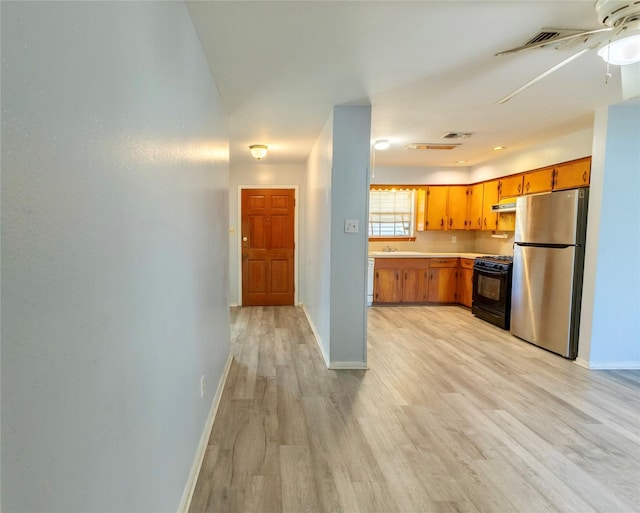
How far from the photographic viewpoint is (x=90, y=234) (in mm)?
771

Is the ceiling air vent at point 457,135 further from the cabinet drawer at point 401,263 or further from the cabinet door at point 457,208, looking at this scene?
the cabinet drawer at point 401,263

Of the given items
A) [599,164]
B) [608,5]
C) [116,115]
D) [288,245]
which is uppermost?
[608,5]

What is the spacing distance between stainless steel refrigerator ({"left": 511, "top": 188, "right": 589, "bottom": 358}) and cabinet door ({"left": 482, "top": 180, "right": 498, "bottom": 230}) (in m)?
1.26

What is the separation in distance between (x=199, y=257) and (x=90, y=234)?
1.25 meters

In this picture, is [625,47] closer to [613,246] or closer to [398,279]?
[613,246]

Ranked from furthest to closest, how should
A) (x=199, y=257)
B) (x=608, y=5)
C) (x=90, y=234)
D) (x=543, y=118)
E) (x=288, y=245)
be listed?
(x=288, y=245) → (x=543, y=118) → (x=199, y=257) → (x=608, y=5) → (x=90, y=234)

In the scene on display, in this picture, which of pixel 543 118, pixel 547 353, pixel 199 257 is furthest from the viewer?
pixel 547 353

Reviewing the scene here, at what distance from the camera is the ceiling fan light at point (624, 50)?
1751 mm

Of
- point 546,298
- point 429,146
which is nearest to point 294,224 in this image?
point 429,146

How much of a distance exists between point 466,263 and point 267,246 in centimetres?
332

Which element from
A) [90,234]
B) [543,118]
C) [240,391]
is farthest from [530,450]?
[543,118]

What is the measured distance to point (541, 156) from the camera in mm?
4504

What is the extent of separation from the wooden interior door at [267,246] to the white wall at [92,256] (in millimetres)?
4179

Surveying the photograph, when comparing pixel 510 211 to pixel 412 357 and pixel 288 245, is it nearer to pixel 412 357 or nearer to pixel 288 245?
pixel 412 357
